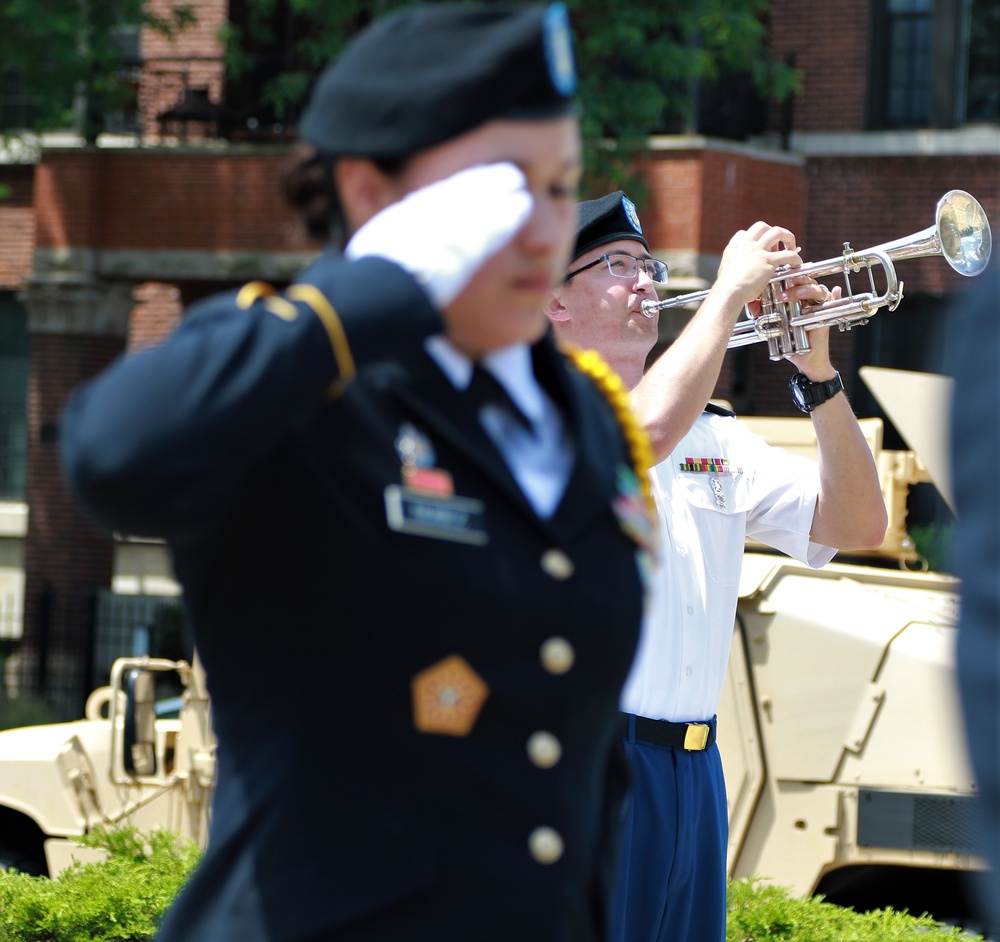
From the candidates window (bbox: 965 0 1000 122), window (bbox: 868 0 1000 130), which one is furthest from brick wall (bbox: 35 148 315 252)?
window (bbox: 965 0 1000 122)

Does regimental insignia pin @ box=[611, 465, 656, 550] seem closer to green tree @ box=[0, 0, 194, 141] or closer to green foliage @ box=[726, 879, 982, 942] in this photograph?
green foliage @ box=[726, 879, 982, 942]

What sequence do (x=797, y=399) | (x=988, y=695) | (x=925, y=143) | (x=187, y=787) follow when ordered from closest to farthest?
1. (x=988, y=695)
2. (x=797, y=399)
3. (x=187, y=787)
4. (x=925, y=143)

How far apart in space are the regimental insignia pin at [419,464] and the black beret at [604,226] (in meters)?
2.19

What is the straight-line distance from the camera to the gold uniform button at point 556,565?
184 cm

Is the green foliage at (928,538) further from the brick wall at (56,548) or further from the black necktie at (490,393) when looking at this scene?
the black necktie at (490,393)

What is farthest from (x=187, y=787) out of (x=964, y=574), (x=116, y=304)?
(x=116, y=304)

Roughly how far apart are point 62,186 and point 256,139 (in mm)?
1882

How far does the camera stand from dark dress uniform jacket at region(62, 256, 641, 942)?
68.2 inches

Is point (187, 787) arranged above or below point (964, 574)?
below

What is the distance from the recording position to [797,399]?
12.2 feet

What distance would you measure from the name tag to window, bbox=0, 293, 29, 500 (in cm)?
1653

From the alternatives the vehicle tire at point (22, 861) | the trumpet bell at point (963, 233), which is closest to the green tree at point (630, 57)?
the vehicle tire at point (22, 861)

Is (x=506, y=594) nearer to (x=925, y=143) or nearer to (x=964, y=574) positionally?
(x=964, y=574)

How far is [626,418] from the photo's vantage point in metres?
2.19
